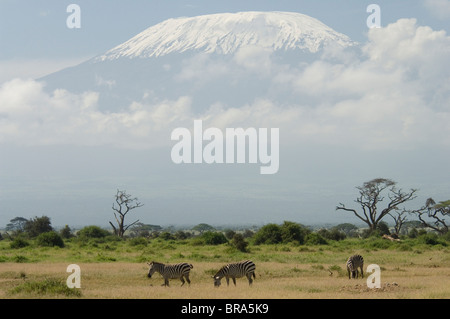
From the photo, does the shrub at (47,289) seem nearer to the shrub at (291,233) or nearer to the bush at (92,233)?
the shrub at (291,233)

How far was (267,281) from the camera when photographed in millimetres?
21172

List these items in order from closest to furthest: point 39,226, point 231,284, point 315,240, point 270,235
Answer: point 231,284, point 315,240, point 270,235, point 39,226

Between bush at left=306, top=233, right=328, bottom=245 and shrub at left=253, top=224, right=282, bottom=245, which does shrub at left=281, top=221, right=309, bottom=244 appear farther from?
bush at left=306, top=233, right=328, bottom=245

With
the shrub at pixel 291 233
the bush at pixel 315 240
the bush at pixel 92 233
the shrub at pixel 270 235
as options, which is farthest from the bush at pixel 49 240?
the bush at pixel 315 240

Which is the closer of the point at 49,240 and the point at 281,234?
the point at 49,240

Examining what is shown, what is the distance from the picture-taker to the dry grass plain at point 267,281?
1680cm

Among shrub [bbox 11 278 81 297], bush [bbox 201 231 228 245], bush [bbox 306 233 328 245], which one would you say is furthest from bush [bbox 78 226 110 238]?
shrub [bbox 11 278 81 297]

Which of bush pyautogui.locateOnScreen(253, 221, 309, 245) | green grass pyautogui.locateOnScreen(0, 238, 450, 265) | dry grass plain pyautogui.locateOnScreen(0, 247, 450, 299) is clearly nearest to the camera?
dry grass plain pyautogui.locateOnScreen(0, 247, 450, 299)

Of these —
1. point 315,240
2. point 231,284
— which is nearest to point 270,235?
point 315,240

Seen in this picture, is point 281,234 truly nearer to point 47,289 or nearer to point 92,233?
point 92,233

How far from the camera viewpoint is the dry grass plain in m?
16.8
